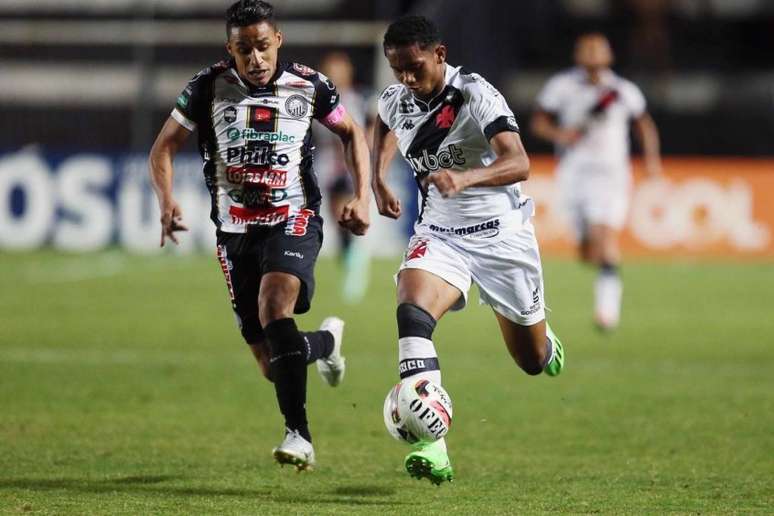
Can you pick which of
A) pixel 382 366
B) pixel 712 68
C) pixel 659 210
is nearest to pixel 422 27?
pixel 382 366

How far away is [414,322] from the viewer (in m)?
6.51

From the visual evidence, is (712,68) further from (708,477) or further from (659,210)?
(708,477)

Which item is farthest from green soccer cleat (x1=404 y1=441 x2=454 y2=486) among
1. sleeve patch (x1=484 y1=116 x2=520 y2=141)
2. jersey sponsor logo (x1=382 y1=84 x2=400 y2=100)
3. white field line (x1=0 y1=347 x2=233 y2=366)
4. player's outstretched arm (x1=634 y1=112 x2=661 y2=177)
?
player's outstretched arm (x1=634 y1=112 x2=661 y2=177)

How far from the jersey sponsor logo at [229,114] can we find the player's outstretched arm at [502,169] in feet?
4.16

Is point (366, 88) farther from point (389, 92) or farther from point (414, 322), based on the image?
point (414, 322)

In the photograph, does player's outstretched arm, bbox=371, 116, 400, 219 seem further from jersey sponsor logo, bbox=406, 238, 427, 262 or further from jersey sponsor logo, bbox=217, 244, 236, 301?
jersey sponsor logo, bbox=217, 244, 236, 301

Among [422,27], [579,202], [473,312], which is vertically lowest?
[473,312]

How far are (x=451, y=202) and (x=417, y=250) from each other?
332 millimetres

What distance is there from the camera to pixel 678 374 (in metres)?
11.0

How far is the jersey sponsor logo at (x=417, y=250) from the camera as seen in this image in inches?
274

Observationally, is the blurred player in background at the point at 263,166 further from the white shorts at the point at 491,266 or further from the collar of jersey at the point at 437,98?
the collar of jersey at the point at 437,98

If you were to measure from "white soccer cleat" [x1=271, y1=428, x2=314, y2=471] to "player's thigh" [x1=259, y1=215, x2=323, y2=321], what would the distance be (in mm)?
613

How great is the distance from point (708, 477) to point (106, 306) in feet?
30.7

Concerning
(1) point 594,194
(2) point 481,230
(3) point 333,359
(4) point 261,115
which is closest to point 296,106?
(4) point 261,115
